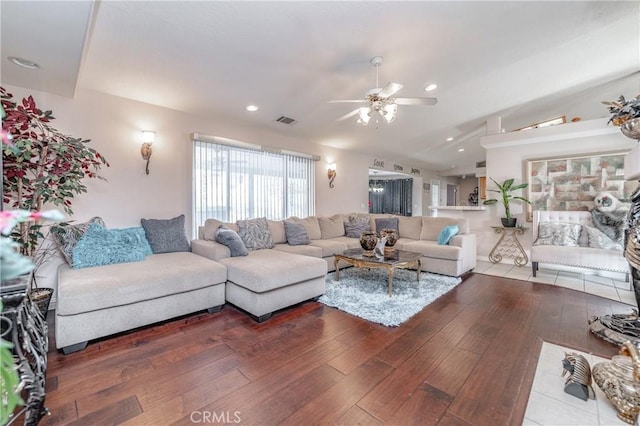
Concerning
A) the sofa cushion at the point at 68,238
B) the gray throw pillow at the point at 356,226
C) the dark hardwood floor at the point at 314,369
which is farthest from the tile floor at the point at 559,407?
the sofa cushion at the point at 68,238

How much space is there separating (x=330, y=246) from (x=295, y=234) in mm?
613

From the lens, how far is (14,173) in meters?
2.41

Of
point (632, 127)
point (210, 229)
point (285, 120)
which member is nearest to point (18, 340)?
point (210, 229)

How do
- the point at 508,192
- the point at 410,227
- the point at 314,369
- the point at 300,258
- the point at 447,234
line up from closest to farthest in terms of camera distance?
the point at 314,369 → the point at 300,258 → the point at 447,234 → the point at 410,227 → the point at 508,192

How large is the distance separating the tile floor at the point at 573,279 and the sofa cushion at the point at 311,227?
289cm

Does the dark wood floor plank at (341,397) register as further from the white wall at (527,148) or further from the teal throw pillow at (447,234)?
the white wall at (527,148)

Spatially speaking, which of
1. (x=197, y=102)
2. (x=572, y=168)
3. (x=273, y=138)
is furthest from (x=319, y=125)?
(x=572, y=168)

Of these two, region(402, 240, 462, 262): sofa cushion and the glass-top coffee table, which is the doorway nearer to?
region(402, 240, 462, 262): sofa cushion

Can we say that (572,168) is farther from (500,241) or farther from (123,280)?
(123,280)

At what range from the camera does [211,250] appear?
10.8ft

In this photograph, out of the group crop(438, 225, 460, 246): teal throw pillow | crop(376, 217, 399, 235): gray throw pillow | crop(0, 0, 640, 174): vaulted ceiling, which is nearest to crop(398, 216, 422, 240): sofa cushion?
crop(376, 217, 399, 235): gray throw pillow

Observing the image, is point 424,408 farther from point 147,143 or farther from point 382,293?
point 147,143

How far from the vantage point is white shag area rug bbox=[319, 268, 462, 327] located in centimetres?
287

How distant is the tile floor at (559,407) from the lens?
4.96 ft
